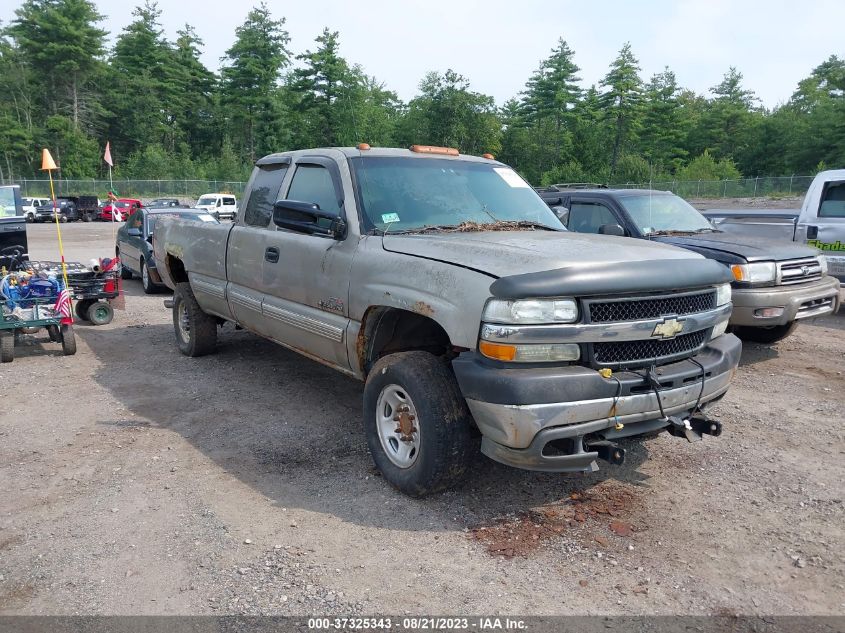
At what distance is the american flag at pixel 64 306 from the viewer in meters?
7.38

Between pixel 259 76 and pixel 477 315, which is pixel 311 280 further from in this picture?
pixel 259 76

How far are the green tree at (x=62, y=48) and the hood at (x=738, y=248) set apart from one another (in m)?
70.1

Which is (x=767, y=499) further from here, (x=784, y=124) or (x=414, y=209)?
(x=784, y=124)

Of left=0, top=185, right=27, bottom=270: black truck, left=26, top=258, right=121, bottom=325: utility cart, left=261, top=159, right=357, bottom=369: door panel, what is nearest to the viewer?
left=261, top=159, right=357, bottom=369: door panel

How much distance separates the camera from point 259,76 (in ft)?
214

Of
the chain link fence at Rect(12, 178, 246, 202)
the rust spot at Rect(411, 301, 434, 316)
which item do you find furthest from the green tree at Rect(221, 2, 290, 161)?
the rust spot at Rect(411, 301, 434, 316)

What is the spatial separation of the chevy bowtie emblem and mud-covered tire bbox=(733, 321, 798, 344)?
4.45 meters

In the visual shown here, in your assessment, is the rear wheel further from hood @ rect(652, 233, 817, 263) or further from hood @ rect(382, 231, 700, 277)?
hood @ rect(652, 233, 817, 263)

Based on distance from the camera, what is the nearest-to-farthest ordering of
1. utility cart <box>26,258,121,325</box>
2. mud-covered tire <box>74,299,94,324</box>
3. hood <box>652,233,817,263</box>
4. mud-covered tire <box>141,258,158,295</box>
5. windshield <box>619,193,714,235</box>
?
hood <box>652,233,817,263</box> → windshield <box>619,193,714,235</box> → utility cart <box>26,258,121,325</box> → mud-covered tire <box>74,299,94,324</box> → mud-covered tire <box>141,258,158,295</box>

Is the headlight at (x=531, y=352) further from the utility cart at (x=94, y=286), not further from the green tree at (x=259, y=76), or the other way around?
the green tree at (x=259, y=76)

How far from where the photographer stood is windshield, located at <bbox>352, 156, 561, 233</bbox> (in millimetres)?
4562

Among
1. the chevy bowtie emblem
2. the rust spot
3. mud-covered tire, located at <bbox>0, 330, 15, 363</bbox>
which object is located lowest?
mud-covered tire, located at <bbox>0, 330, 15, 363</bbox>

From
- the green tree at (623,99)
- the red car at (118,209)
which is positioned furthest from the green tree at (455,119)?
the red car at (118,209)

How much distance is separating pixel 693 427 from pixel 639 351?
0.63m
